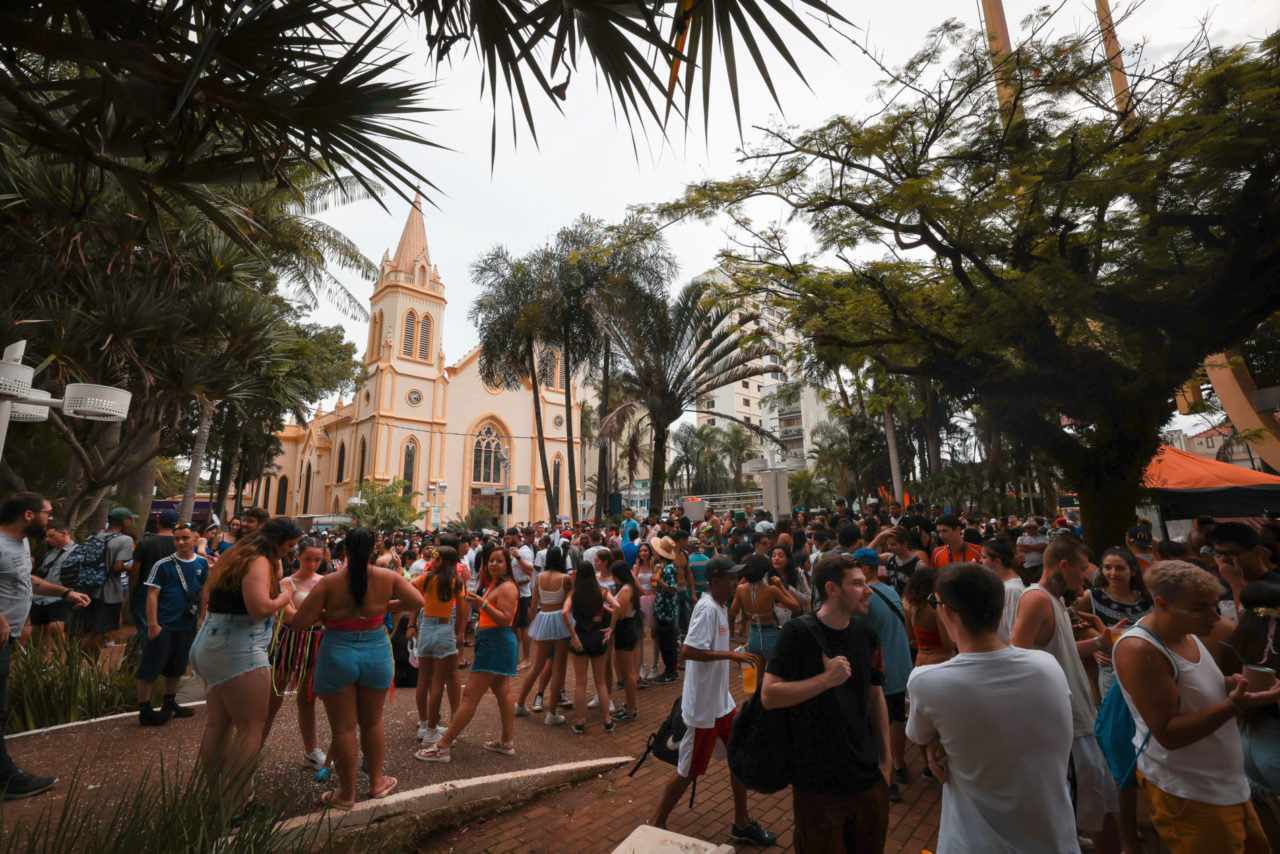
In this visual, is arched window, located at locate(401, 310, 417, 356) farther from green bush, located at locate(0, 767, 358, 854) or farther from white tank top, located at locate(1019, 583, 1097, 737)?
white tank top, located at locate(1019, 583, 1097, 737)

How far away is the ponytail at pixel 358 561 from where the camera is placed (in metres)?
3.62

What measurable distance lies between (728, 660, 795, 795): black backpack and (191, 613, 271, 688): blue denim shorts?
284cm

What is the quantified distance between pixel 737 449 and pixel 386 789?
5505cm

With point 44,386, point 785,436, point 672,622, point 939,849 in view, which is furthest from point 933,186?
point 785,436

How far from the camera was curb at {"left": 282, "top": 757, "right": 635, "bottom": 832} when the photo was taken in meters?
3.38

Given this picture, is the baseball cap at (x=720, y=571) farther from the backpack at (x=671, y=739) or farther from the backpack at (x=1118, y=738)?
the backpack at (x=1118, y=738)

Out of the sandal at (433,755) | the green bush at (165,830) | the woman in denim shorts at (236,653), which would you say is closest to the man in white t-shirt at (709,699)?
the sandal at (433,755)

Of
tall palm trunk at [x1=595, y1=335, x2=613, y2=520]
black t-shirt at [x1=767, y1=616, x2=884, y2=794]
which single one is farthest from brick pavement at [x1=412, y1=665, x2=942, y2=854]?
tall palm trunk at [x1=595, y1=335, x2=613, y2=520]

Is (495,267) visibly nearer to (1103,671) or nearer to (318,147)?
(318,147)

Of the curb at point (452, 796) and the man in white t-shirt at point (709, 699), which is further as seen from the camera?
the man in white t-shirt at point (709, 699)

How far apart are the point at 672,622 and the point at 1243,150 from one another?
348 inches

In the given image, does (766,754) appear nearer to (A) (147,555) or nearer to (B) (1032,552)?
(B) (1032,552)

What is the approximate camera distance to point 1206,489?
11.3m

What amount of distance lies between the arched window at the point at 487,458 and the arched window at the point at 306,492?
16244 millimetres
